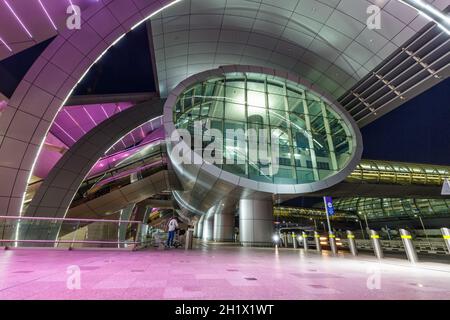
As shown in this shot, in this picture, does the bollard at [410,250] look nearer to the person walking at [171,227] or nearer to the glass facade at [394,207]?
the person walking at [171,227]

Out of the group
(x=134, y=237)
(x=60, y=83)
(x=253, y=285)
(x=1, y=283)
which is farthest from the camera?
(x=60, y=83)

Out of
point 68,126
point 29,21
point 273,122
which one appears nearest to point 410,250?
point 273,122

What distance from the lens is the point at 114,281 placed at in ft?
11.4

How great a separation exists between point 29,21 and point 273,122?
579 inches

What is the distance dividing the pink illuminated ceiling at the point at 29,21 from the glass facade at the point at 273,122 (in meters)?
7.16

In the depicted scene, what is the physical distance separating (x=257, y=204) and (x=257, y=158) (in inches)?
136

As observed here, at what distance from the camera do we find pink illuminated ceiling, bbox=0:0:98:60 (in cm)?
930

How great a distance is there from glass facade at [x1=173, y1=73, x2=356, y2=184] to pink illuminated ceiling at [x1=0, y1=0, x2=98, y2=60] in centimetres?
716

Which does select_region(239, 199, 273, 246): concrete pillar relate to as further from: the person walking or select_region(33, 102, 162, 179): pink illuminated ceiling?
select_region(33, 102, 162, 179): pink illuminated ceiling

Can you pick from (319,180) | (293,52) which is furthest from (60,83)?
(293,52)

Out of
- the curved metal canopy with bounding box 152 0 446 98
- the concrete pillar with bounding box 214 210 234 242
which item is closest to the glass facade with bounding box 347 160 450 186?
the curved metal canopy with bounding box 152 0 446 98

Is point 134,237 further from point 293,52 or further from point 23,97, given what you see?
point 293,52
